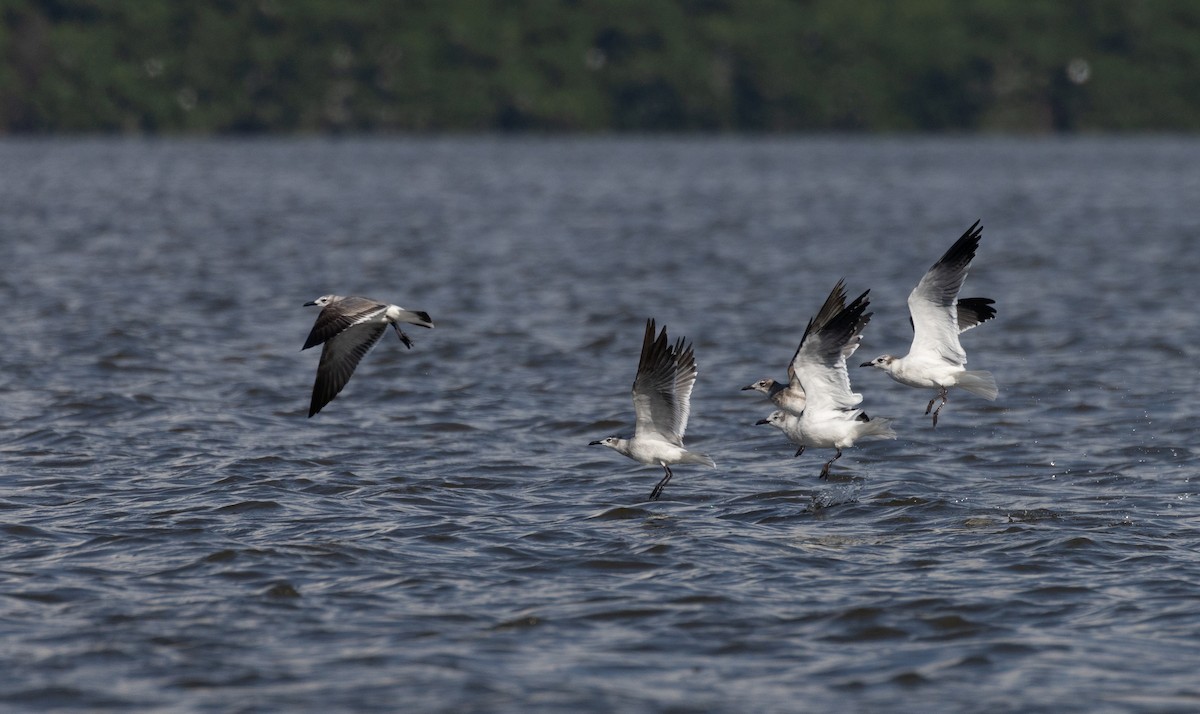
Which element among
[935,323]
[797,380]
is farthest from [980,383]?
[797,380]

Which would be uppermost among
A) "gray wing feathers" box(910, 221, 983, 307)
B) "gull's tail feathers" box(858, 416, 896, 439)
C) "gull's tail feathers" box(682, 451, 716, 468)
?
"gray wing feathers" box(910, 221, 983, 307)

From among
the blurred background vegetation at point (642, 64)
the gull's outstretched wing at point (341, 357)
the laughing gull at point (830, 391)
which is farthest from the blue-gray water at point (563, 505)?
→ the blurred background vegetation at point (642, 64)

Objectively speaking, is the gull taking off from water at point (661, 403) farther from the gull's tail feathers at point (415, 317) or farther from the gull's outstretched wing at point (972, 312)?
the gull's outstretched wing at point (972, 312)

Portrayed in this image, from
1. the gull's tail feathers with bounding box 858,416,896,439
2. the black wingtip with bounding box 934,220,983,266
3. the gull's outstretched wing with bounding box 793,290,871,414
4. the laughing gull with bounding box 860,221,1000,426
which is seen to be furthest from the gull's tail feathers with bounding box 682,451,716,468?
the black wingtip with bounding box 934,220,983,266

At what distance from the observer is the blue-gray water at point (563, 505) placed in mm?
9906

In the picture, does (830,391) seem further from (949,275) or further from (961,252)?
(961,252)

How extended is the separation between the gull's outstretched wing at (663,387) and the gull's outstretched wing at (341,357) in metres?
2.89

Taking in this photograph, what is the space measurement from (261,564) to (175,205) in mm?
44297

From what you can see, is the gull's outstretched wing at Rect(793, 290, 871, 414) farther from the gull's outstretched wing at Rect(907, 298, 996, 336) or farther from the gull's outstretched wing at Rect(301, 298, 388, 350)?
the gull's outstretched wing at Rect(301, 298, 388, 350)

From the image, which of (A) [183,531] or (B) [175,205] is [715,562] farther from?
(B) [175,205]

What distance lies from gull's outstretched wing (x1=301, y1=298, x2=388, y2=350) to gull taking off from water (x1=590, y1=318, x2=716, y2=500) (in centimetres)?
231

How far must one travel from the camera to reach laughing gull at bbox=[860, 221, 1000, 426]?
15.0 meters

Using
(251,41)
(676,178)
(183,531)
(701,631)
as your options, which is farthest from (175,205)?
(251,41)

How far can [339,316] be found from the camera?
1422 centimetres
